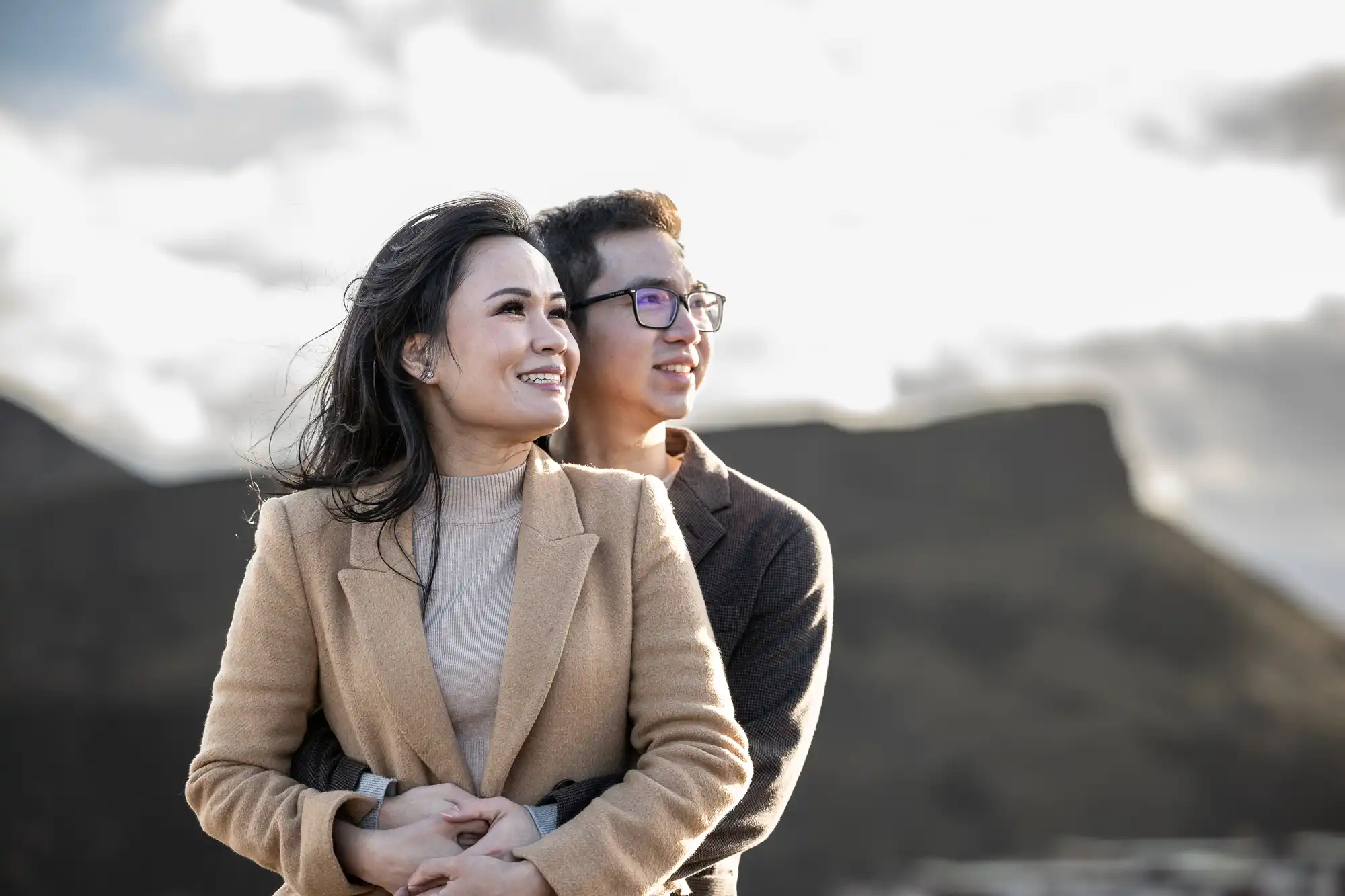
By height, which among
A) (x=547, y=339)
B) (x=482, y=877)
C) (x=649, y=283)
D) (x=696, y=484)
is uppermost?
(x=649, y=283)

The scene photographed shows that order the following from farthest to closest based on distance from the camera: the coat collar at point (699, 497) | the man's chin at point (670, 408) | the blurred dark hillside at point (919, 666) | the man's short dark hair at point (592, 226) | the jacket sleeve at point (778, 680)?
the blurred dark hillside at point (919, 666) → the man's short dark hair at point (592, 226) → the man's chin at point (670, 408) → the coat collar at point (699, 497) → the jacket sleeve at point (778, 680)

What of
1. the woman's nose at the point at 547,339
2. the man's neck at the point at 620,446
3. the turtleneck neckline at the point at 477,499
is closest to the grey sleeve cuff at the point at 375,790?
the turtleneck neckline at the point at 477,499

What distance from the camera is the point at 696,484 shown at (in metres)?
2.71

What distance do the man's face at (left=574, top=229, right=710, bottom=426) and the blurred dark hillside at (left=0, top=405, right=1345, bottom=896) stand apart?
543 inches

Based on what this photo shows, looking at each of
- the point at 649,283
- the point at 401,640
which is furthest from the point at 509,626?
the point at 649,283

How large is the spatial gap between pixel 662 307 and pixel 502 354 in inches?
27.2

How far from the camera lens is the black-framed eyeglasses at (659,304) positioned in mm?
2758

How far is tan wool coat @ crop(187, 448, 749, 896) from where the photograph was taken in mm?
1995

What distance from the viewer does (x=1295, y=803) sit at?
19.4 m

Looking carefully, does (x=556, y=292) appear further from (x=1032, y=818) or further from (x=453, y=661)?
(x=1032, y=818)

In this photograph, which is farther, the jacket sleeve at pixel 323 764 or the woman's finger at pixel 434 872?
the jacket sleeve at pixel 323 764

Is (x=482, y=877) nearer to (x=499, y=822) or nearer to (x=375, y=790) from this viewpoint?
(x=499, y=822)

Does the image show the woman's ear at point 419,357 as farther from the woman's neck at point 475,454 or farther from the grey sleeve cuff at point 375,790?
the grey sleeve cuff at point 375,790

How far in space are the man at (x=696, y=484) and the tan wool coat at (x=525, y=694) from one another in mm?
114
